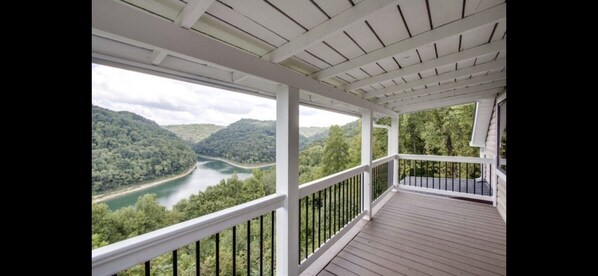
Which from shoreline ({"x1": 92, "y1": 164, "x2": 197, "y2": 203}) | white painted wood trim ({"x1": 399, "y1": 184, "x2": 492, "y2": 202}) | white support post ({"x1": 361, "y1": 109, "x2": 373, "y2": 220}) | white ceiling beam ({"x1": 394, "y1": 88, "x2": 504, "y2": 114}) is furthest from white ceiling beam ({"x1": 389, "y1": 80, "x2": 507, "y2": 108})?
shoreline ({"x1": 92, "y1": 164, "x2": 197, "y2": 203})

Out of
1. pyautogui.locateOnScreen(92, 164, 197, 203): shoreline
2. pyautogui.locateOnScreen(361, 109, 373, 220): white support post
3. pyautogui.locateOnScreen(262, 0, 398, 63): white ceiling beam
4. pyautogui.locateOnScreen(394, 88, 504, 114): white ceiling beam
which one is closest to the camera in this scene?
pyautogui.locateOnScreen(262, 0, 398, 63): white ceiling beam

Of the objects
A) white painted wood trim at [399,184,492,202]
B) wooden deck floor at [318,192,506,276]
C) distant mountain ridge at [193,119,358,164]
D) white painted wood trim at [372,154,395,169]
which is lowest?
wooden deck floor at [318,192,506,276]

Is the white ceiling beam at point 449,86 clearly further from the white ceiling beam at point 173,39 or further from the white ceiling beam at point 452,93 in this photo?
the white ceiling beam at point 173,39

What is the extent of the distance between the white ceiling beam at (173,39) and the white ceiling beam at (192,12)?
5cm

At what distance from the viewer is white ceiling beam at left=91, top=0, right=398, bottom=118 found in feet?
3.14

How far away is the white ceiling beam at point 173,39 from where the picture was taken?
96cm

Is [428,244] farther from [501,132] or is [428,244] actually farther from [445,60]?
[501,132]

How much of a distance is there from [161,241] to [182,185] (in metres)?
4.08

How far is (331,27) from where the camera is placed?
1.34m

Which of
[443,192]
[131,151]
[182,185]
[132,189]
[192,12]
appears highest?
[192,12]

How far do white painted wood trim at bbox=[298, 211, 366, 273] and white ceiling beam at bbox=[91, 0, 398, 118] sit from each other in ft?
6.19

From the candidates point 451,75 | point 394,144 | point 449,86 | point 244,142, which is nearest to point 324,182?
point 451,75

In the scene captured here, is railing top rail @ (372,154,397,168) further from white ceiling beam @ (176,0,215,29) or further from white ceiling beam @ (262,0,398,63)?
white ceiling beam @ (176,0,215,29)
